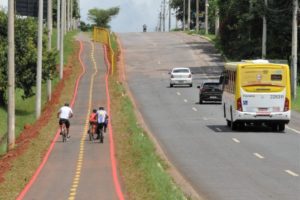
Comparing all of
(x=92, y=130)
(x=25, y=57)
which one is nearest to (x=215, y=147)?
(x=92, y=130)

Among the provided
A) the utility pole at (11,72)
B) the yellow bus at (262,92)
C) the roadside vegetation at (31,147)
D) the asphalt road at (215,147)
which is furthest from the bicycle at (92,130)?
the yellow bus at (262,92)

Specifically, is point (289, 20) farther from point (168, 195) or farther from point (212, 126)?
point (168, 195)

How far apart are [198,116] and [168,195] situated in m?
28.5

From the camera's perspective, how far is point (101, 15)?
17175 cm

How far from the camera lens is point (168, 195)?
60.6ft

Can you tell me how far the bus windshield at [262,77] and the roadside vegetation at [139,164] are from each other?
5.57 metres

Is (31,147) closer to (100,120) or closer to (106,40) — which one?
(100,120)

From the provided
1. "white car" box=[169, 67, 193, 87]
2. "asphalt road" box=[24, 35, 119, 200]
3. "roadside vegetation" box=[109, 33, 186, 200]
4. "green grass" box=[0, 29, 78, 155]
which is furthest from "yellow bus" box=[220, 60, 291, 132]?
"white car" box=[169, 67, 193, 87]

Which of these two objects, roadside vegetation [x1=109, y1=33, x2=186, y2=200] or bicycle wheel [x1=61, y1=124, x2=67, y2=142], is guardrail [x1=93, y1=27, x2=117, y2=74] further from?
bicycle wheel [x1=61, y1=124, x2=67, y2=142]

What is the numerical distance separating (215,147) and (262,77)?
22.7 ft

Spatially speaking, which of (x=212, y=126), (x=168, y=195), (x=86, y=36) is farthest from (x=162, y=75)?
(x=168, y=195)

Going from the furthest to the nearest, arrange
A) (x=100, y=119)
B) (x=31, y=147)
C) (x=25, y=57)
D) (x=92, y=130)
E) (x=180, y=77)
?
(x=180, y=77) → (x=25, y=57) → (x=92, y=130) → (x=100, y=119) → (x=31, y=147)

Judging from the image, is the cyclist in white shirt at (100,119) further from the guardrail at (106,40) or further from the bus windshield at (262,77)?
the guardrail at (106,40)

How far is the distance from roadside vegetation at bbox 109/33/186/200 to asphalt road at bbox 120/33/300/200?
0.87m
